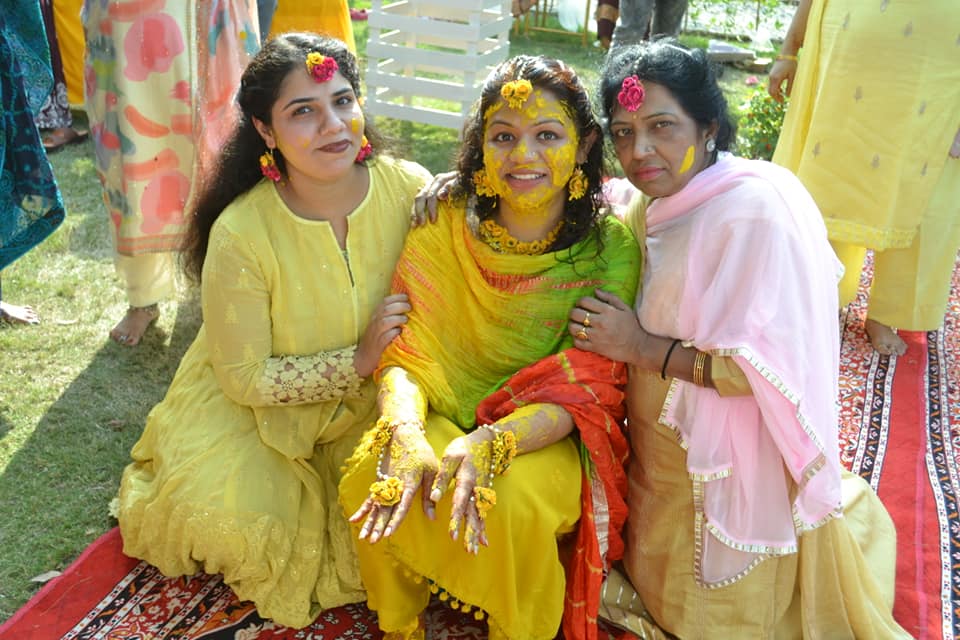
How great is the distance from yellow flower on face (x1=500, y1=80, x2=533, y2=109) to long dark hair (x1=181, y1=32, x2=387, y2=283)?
0.55m

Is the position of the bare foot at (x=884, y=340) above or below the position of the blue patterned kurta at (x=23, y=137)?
below

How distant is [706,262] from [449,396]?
0.75 m

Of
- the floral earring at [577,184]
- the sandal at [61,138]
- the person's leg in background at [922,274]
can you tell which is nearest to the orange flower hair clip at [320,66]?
the floral earring at [577,184]

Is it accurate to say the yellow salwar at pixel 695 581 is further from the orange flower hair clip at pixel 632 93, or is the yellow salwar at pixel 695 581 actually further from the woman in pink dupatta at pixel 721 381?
the orange flower hair clip at pixel 632 93

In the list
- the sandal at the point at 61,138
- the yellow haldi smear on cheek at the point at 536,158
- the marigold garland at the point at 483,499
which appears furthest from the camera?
the sandal at the point at 61,138

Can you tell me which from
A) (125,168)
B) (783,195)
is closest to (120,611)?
(125,168)

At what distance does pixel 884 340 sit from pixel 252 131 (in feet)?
9.29

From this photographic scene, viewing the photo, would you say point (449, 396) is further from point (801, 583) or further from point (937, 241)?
point (937, 241)

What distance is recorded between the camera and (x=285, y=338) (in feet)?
8.85

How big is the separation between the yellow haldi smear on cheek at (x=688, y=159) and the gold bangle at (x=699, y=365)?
454 millimetres

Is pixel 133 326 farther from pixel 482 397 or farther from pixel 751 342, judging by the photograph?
pixel 751 342

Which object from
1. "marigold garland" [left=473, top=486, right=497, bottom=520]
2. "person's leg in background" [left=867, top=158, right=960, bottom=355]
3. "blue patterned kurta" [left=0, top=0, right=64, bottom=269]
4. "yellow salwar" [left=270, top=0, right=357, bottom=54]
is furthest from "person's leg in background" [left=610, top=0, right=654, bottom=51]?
"marigold garland" [left=473, top=486, right=497, bottom=520]

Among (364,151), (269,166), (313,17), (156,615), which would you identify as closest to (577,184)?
(364,151)

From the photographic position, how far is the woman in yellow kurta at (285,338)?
2584mm
